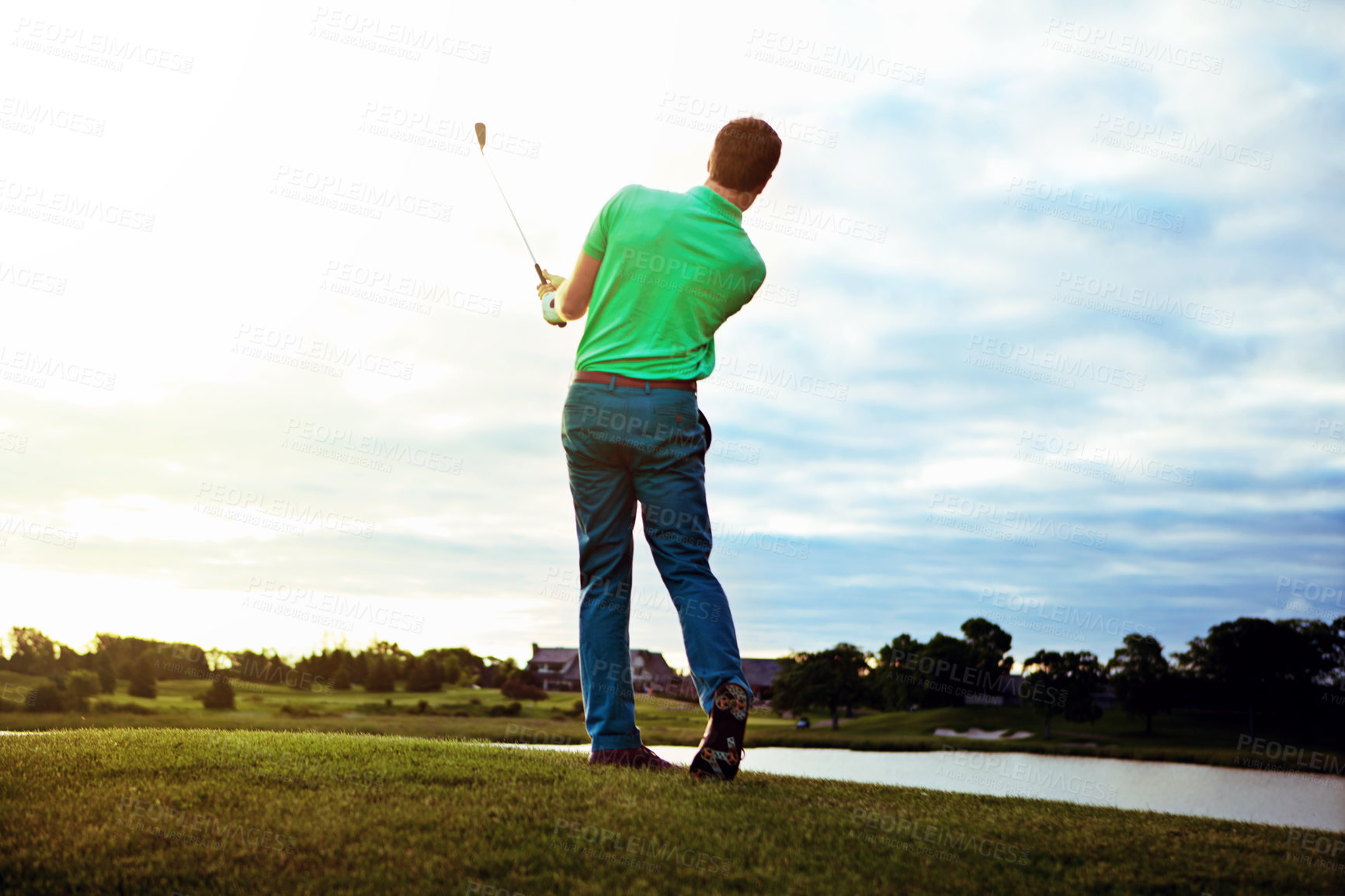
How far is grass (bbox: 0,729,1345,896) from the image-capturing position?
2.88m

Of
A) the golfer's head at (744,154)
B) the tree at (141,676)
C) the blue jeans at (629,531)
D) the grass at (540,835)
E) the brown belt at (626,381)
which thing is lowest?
the tree at (141,676)

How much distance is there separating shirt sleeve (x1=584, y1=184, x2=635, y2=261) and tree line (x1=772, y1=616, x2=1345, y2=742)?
48.4m

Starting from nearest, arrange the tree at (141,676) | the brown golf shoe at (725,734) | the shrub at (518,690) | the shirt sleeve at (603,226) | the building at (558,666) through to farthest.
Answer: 1. the brown golf shoe at (725,734)
2. the shirt sleeve at (603,226)
3. the tree at (141,676)
4. the shrub at (518,690)
5. the building at (558,666)

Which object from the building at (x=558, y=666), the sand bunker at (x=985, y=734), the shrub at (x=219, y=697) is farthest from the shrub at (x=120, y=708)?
the sand bunker at (x=985, y=734)

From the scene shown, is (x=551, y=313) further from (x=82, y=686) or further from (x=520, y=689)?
(x=520, y=689)

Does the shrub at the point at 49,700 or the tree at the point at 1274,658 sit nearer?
the shrub at the point at 49,700

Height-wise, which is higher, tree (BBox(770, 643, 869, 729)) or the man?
the man

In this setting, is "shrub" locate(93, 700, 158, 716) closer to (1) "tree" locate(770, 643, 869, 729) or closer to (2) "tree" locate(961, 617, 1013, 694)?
(1) "tree" locate(770, 643, 869, 729)

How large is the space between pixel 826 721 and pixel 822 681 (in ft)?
13.5

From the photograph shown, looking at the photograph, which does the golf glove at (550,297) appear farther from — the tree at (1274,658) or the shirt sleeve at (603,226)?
the tree at (1274,658)

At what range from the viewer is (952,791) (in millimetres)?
4992

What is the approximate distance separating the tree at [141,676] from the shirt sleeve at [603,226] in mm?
25102

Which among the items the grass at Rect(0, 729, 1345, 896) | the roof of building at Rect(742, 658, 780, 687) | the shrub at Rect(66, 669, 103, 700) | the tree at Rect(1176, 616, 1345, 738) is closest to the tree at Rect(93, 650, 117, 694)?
the shrub at Rect(66, 669, 103, 700)

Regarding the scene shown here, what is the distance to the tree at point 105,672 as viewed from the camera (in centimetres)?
2220
